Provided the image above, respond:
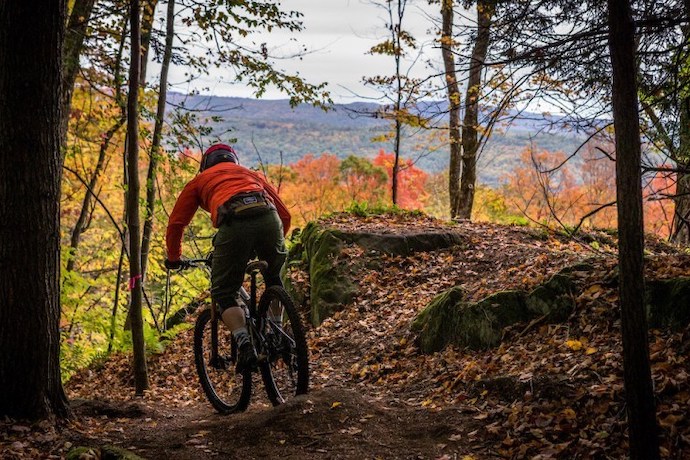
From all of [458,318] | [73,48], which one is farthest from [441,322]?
[73,48]

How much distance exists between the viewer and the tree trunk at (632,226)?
329 cm

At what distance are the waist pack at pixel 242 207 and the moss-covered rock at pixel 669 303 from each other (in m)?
3.41

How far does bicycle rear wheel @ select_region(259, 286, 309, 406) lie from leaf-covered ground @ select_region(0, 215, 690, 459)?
0.25 m

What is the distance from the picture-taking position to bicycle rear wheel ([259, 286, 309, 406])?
4836 millimetres

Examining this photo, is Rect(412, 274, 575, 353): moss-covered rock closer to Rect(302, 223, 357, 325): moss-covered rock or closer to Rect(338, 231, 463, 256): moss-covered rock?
Rect(302, 223, 357, 325): moss-covered rock

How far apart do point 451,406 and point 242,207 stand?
248cm

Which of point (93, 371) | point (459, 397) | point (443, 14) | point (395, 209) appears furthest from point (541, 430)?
point (443, 14)

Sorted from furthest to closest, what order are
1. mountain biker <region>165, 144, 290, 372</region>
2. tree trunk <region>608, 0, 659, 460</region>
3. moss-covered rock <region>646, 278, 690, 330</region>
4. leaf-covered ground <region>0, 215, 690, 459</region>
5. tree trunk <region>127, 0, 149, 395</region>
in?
1. tree trunk <region>127, 0, 149, 395</region>
2. mountain biker <region>165, 144, 290, 372</region>
3. moss-covered rock <region>646, 278, 690, 330</region>
4. leaf-covered ground <region>0, 215, 690, 459</region>
5. tree trunk <region>608, 0, 659, 460</region>

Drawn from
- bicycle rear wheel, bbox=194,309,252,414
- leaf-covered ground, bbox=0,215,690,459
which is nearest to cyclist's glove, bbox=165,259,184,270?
bicycle rear wheel, bbox=194,309,252,414

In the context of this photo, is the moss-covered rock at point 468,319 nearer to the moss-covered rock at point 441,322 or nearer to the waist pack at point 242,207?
the moss-covered rock at point 441,322

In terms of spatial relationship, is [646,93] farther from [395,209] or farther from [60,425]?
[395,209]

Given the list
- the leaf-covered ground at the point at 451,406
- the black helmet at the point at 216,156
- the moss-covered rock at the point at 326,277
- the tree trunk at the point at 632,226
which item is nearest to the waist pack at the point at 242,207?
the black helmet at the point at 216,156

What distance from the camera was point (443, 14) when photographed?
52.3ft

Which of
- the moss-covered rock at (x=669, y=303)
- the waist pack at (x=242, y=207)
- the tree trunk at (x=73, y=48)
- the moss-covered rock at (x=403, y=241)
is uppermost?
the tree trunk at (x=73, y=48)
